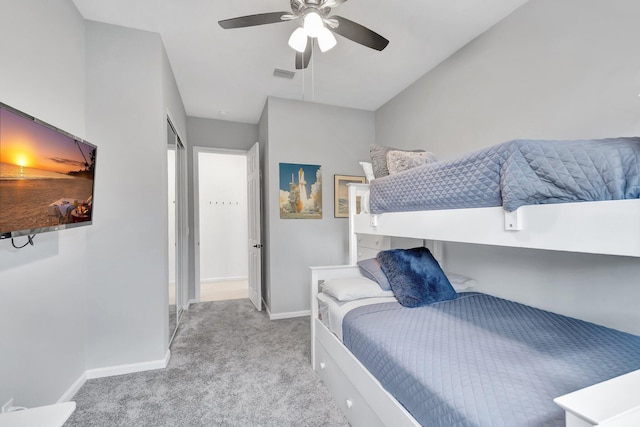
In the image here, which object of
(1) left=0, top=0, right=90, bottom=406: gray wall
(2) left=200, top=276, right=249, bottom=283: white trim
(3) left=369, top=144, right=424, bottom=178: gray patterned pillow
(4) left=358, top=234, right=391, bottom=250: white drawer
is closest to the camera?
(1) left=0, top=0, right=90, bottom=406: gray wall

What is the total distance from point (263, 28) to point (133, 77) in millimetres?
1098

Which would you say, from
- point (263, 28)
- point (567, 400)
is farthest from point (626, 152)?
point (263, 28)

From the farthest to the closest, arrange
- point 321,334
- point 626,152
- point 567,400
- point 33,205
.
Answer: point 321,334 < point 33,205 < point 626,152 < point 567,400

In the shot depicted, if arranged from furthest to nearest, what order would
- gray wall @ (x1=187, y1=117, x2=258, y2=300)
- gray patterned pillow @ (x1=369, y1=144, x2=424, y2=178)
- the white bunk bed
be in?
gray wall @ (x1=187, y1=117, x2=258, y2=300) < gray patterned pillow @ (x1=369, y1=144, x2=424, y2=178) < the white bunk bed

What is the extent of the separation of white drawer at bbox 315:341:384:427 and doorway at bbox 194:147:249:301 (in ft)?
11.4

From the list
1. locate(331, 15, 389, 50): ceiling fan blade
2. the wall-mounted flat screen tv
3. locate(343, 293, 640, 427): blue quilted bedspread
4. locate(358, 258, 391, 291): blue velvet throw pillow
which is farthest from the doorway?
locate(343, 293, 640, 427): blue quilted bedspread

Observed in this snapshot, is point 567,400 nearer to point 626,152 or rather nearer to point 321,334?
point 626,152

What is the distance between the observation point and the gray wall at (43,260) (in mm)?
1396

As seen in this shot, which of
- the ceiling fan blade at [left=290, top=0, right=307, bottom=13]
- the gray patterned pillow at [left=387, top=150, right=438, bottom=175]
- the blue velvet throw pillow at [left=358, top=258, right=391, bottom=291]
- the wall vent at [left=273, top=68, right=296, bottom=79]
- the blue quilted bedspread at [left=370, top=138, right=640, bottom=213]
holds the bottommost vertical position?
the blue velvet throw pillow at [left=358, top=258, right=391, bottom=291]

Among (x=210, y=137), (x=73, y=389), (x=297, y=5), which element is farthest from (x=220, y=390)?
(x=210, y=137)

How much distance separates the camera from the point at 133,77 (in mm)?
2266

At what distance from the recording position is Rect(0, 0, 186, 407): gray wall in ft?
5.83

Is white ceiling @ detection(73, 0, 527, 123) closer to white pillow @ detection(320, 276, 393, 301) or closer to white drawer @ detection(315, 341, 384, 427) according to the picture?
white pillow @ detection(320, 276, 393, 301)

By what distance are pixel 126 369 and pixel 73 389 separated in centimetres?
33
